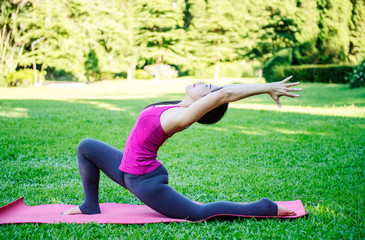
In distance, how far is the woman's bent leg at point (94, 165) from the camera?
273 cm

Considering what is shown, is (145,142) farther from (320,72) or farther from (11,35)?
(11,35)

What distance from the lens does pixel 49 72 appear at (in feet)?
121

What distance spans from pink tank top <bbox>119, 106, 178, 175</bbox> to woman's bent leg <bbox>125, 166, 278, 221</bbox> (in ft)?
0.20

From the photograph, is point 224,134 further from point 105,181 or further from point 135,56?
point 135,56

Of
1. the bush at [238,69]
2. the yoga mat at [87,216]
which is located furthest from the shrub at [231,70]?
the yoga mat at [87,216]

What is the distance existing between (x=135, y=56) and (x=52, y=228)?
33.0 meters

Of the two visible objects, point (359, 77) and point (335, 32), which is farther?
point (335, 32)

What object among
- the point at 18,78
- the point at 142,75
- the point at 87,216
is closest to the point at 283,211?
the point at 87,216

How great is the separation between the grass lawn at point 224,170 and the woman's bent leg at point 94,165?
29cm

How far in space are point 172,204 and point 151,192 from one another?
19 centimetres

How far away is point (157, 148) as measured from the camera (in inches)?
102

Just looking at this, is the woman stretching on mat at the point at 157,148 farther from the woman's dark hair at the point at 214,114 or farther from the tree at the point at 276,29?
the tree at the point at 276,29

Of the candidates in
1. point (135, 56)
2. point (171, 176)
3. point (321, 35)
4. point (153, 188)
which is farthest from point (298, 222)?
point (135, 56)

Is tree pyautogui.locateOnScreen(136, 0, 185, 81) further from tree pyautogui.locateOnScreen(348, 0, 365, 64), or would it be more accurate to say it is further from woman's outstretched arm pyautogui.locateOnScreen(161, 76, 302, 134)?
woman's outstretched arm pyautogui.locateOnScreen(161, 76, 302, 134)
